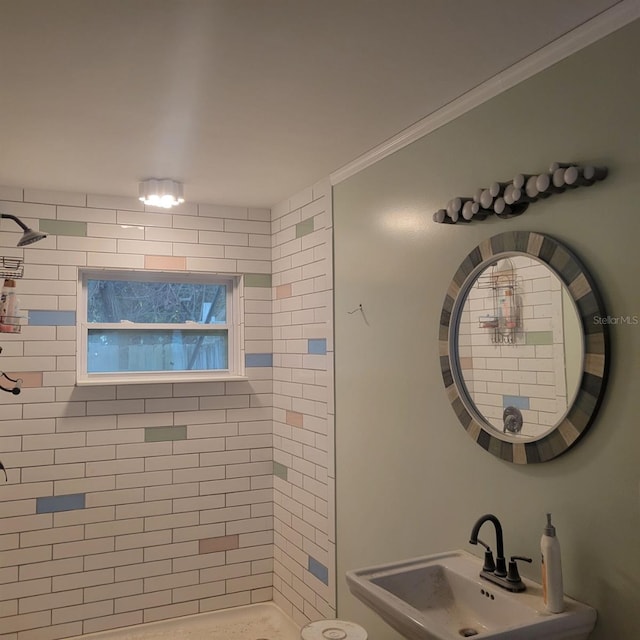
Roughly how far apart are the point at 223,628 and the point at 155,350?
5.65 ft

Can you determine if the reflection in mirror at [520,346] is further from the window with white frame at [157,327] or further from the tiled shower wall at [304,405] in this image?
the window with white frame at [157,327]

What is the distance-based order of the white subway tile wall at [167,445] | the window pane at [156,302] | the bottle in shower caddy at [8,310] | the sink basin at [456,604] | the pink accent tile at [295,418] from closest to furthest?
the sink basin at [456,604], the bottle in shower caddy at [8,310], the white subway tile wall at [167,445], the pink accent tile at [295,418], the window pane at [156,302]

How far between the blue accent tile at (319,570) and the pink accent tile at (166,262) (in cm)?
189

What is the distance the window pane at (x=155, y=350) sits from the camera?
3824mm

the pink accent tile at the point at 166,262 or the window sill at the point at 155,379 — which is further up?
the pink accent tile at the point at 166,262

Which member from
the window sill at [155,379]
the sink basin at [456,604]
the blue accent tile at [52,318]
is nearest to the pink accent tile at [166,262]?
the blue accent tile at [52,318]

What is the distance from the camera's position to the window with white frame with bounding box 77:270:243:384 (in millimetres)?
3805

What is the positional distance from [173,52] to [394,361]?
1.57 meters

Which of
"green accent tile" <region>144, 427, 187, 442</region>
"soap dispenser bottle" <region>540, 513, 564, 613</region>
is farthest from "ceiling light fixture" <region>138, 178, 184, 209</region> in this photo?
"soap dispenser bottle" <region>540, 513, 564, 613</region>

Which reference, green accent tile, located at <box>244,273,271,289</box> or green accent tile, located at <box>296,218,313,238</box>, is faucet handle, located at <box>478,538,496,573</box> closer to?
green accent tile, located at <box>296,218,313,238</box>

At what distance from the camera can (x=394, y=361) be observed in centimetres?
288

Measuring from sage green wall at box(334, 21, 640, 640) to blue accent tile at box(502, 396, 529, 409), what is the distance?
201 millimetres

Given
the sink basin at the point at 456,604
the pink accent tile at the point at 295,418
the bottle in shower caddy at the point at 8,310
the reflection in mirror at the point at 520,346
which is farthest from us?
the pink accent tile at the point at 295,418

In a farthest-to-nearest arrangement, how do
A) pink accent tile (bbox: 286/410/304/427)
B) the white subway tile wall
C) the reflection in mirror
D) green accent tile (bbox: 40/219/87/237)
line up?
pink accent tile (bbox: 286/410/304/427)
green accent tile (bbox: 40/219/87/237)
the white subway tile wall
the reflection in mirror
